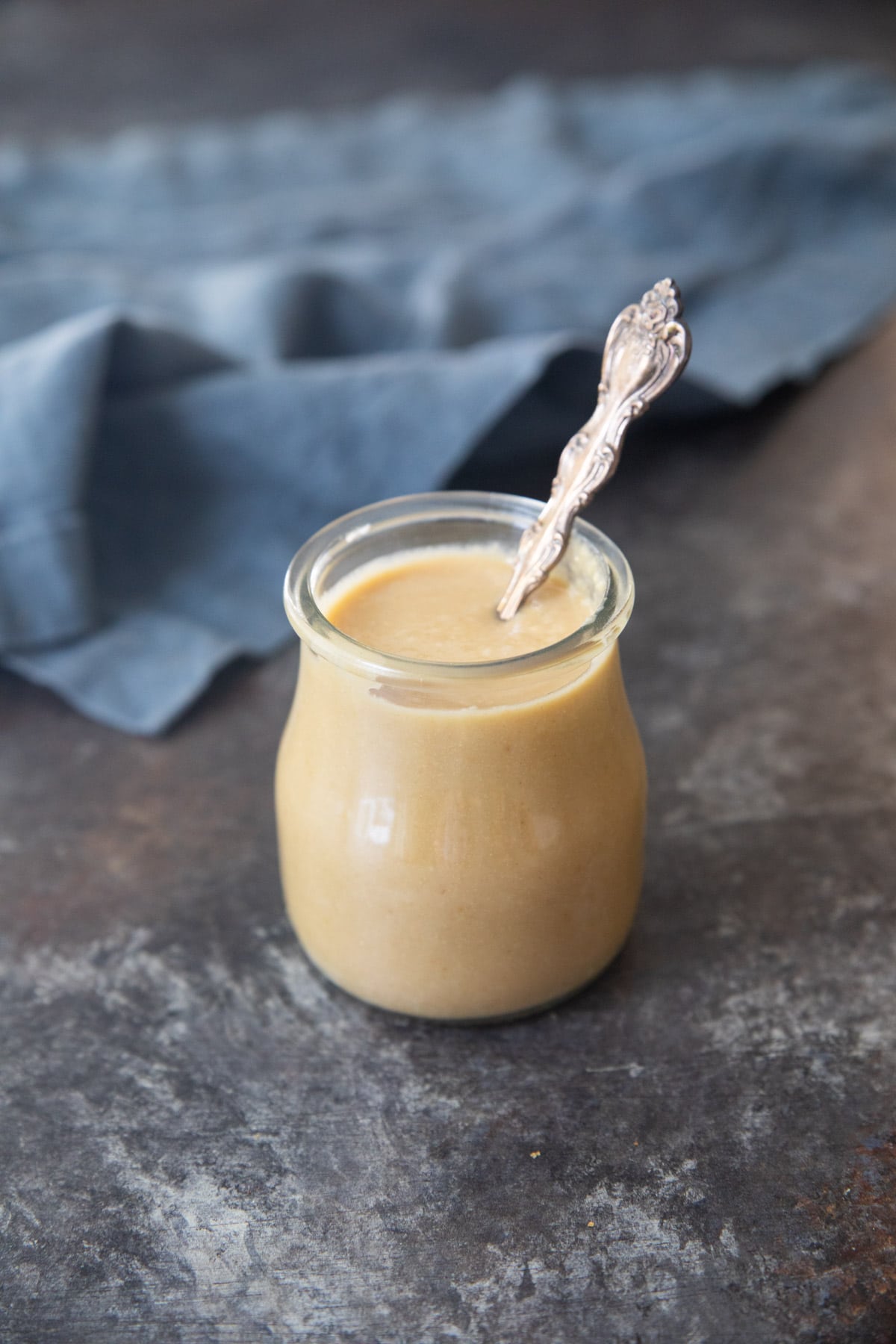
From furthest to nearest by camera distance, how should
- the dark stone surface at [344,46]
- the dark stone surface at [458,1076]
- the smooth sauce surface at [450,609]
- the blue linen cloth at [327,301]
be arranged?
the dark stone surface at [344,46] < the blue linen cloth at [327,301] < the smooth sauce surface at [450,609] < the dark stone surface at [458,1076]

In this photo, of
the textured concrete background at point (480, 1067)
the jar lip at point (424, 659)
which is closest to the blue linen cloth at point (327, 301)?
the textured concrete background at point (480, 1067)

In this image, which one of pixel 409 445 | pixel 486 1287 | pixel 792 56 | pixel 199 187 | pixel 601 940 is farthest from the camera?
pixel 792 56

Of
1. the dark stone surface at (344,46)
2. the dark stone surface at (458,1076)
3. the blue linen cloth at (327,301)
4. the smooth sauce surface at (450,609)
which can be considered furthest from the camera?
the dark stone surface at (344,46)

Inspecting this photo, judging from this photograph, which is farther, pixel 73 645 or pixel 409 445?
pixel 409 445

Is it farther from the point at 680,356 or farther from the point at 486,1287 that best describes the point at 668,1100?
the point at 680,356

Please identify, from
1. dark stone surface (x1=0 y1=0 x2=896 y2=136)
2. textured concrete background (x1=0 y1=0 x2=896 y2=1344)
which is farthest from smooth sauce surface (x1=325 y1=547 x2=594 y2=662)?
dark stone surface (x1=0 y1=0 x2=896 y2=136)

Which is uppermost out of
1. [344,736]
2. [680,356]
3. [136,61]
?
[680,356]

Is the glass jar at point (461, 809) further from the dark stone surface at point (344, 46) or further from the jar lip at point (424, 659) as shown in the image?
the dark stone surface at point (344, 46)

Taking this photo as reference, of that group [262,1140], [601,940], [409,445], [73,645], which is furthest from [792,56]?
[262,1140]
